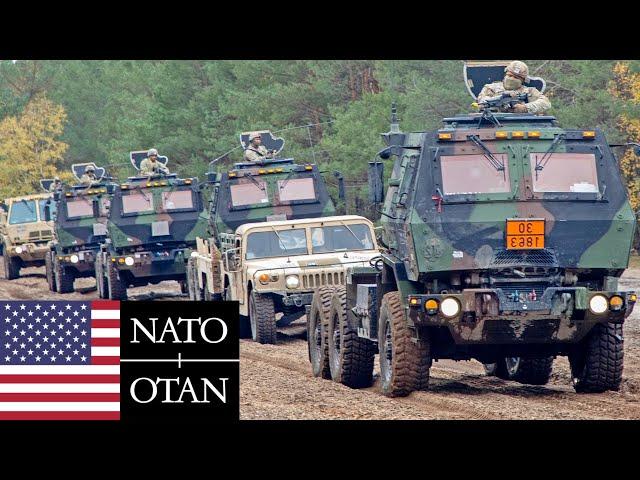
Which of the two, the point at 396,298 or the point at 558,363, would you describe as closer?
the point at 396,298

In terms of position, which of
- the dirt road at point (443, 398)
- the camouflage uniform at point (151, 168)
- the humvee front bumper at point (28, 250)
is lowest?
the dirt road at point (443, 398)

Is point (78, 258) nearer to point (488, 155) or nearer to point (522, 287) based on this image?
point (488, 155)

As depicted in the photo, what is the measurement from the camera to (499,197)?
12.7m

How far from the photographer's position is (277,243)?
19.9m

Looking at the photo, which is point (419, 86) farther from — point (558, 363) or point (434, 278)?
point (434, 278)

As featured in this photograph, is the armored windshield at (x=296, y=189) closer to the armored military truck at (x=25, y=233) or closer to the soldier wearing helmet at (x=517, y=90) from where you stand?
the soldier wearing helmet at (x=517, y=90)

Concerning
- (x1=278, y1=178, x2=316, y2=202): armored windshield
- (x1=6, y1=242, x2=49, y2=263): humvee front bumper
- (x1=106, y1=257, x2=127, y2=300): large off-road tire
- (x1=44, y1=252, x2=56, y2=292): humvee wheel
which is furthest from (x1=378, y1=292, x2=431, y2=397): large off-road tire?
(x1=6, y1=242, x2=49, y2=263): humvee front bumper

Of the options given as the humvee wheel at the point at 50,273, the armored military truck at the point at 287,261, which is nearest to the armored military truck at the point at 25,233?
the humvee wheel at the point at 50,273

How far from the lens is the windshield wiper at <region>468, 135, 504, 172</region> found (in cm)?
1279

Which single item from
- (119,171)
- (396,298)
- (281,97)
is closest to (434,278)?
(396,298)

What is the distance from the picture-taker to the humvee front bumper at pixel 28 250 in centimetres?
3550

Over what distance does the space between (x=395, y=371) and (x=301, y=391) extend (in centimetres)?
153

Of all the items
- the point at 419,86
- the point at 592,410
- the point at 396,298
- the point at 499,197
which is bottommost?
the point at 592,410

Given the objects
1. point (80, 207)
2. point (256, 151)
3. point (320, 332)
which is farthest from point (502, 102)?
point (80, 207)
